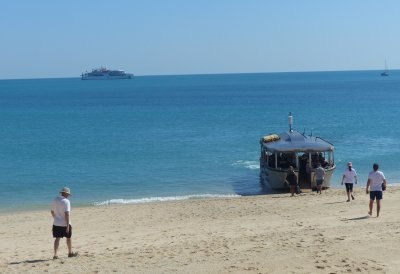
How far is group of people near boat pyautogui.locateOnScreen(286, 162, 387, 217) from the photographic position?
16.0 m

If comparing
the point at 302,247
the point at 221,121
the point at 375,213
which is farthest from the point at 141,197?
the point at 221,121

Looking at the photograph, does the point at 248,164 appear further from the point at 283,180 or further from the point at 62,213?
the point at 62,213

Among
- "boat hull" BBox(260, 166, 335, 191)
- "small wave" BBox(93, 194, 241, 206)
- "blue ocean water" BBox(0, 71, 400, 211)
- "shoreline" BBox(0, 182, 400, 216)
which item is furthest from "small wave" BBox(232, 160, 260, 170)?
"boat hull" BBox(260, 166, 335, 191)

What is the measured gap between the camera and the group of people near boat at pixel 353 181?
16.0 m

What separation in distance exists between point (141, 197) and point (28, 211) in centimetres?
524

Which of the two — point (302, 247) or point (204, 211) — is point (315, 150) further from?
point (302, 247)

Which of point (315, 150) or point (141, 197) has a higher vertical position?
point (315, 150)

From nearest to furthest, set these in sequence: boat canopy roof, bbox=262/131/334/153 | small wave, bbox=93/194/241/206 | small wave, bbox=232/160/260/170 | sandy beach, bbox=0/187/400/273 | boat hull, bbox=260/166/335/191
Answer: sandy beach, bbox=0/187/400/273 < boat hull, bbox=260/166/335/191 < boat canopy roof, bbox=262/131/334/153 < small wave, bbox=93/194/241/206 < small wave, bbox=232/160/260/170

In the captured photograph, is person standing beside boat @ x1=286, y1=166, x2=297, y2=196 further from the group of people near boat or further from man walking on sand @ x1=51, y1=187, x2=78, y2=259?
man walking on sand @ x1=51, y1=187, x2=78, y2=259

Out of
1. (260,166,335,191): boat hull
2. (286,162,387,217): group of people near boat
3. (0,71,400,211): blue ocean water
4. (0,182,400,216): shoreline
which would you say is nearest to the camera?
(286,162,387,217): group of people near boat

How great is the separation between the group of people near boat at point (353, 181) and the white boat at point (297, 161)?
62 centimetres

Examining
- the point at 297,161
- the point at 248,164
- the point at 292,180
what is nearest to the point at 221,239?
the point at 292,180

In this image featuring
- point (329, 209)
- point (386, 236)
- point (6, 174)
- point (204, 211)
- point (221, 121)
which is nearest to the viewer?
point (386, 236)

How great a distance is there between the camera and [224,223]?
17.2m
